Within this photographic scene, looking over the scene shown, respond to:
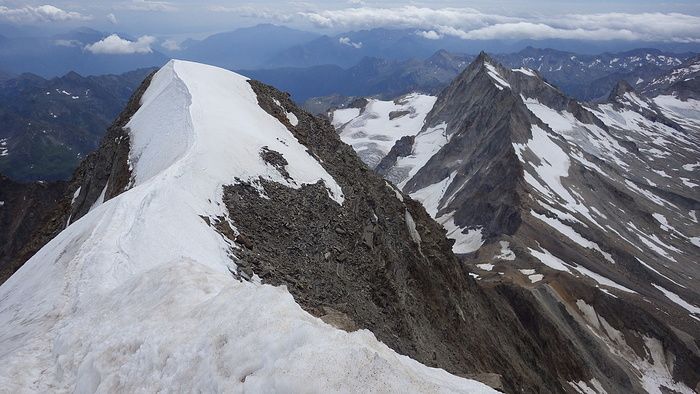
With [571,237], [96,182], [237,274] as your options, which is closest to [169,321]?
[237,274]

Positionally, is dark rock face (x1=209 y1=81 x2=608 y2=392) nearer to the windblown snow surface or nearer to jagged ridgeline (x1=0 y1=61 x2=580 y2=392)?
jagged ridgeline (x1=0 y1=61 x2=580 y2=392)

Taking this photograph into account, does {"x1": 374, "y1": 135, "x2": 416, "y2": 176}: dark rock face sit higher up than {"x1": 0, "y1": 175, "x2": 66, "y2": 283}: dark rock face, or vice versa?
{"x1": 0, "y1": 175, "x2": 66, "y2": 283}: dark rock face

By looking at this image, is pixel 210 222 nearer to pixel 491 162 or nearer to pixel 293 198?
pixel 293 198

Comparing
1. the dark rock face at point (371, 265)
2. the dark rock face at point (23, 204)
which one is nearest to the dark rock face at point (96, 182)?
the dark rock face at point (371, 265)

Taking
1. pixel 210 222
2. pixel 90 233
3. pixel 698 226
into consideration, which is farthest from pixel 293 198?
pixel 698 226

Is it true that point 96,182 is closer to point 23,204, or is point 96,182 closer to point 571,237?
point 23,204

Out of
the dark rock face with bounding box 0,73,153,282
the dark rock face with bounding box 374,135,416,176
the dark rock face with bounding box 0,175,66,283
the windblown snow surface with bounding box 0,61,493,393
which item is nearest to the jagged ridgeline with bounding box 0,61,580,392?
the windblown snow surface with bounding box 0,61,493,393
